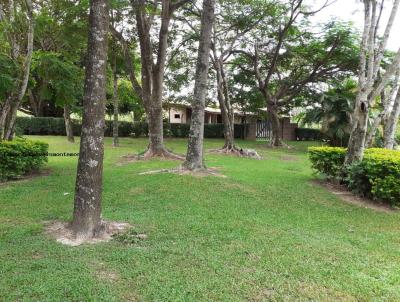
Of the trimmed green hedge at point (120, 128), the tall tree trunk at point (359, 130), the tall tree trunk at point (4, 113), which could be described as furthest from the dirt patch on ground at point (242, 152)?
the trimmed green hedge at point (120, 128)

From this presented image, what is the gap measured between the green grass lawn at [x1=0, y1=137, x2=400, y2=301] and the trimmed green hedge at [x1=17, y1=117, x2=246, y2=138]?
61.0ft

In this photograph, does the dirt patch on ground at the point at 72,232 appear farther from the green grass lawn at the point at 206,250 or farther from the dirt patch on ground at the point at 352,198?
the dirt patch on ground at the point at 352,198

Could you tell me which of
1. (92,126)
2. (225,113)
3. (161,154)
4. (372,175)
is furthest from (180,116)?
(92,126)

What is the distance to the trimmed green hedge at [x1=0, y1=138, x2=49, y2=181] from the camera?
8.20 metres

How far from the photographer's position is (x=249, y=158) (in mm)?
14727

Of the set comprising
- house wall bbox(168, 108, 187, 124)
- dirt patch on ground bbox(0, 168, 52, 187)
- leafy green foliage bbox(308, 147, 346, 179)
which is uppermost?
house wall bbox(168, 108, 187, 124)

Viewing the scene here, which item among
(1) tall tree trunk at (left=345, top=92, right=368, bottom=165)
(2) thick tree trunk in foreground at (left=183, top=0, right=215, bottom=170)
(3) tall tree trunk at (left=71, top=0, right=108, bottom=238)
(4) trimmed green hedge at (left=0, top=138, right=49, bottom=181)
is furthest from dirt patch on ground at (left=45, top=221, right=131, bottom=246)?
(1) tall tree trunk at (left=345, top=92, right=368, bottom=165)

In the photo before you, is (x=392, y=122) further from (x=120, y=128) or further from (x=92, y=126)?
(x=120, y=128)

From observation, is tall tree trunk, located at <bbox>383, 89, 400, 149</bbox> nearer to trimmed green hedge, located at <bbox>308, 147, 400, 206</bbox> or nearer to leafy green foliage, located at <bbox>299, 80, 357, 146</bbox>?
trimmed green hedge, located at <bbox>308, 147, 400, 206</bbox>

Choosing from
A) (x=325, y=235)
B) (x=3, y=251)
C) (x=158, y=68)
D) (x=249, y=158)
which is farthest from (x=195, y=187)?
(x=249, y=158)

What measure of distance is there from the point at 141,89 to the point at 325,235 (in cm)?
980

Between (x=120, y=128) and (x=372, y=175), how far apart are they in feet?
69.6

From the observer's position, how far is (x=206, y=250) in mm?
4320

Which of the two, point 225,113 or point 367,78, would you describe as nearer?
point 367,78
